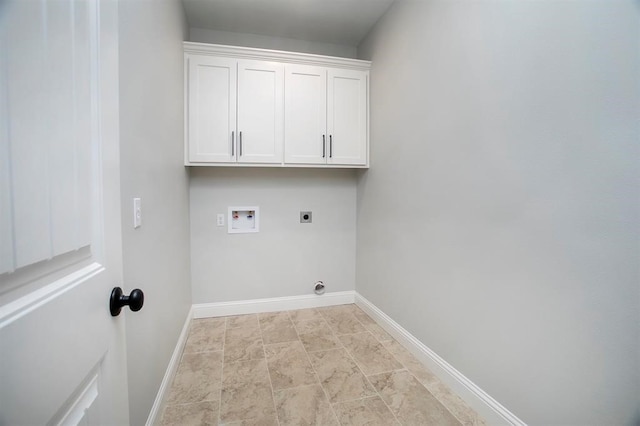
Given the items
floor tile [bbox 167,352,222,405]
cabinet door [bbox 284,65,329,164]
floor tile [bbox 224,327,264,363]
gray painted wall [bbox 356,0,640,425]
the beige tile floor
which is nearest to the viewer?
gray painted wall [bbox 356,0,640,425]

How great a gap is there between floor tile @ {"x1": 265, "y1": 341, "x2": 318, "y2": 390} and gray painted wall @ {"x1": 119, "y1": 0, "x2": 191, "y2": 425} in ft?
2.26

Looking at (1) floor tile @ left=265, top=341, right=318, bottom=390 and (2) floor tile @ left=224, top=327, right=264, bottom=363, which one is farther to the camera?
(2) floor tile @ left=224, top=327, right=264, bottom=363

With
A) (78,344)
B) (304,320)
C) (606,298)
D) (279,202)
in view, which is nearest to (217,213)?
(279,202)

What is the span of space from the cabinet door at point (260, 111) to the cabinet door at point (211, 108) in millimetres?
80

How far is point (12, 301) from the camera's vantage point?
362mm

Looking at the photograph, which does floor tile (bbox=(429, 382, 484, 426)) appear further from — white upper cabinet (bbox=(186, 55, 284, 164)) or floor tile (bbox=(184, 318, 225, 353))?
white upper cabinet (bbox=(186, 55, 284, 164))

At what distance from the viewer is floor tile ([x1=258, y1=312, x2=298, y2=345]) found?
2.28m

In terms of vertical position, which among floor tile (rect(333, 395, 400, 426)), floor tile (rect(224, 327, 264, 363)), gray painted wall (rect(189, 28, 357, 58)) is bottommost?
floor tile (rect(333, 395, 400, 426))

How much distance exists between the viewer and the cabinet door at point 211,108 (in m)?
2.29

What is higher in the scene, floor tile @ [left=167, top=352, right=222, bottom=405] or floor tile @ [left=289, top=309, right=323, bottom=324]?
floor tile @ [left=289, top=309, right=323, bottom=324]

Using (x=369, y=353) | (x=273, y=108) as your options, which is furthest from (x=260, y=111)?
(x=369, y=353)

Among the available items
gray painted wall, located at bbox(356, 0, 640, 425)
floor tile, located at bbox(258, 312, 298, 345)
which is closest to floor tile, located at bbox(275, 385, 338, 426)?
floor tile, located at bbox(258, 312, 298, 345)

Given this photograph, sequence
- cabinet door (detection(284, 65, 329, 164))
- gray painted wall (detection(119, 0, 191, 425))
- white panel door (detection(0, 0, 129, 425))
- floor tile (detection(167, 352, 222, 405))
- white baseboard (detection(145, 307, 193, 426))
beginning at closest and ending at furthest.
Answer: white panel door (detection(0, 0, 129, 425)) → gray painted wall (detection(119, 0, 191, 425)) → white baseboard (detection(145, 307, 193, 426)) → floor tile (detection(167, 352, 222, 405)) → cabinet door (detection(284, 65, 329, 164))

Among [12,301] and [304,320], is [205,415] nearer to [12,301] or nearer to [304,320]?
[304,320]
